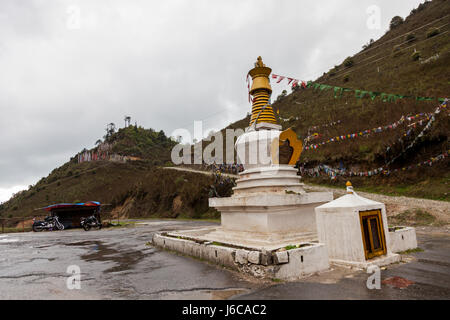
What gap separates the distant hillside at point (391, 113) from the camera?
18562 millimetres

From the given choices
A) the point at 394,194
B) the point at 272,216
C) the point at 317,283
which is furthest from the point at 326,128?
the point at 317,283

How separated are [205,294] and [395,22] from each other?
81612 mm

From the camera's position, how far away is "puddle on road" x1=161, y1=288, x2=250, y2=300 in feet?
14.8

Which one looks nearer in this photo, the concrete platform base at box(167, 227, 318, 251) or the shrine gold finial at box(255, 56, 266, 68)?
the concrete platform base at box(167, 227, 318, 251)

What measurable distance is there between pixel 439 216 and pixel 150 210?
3186 centimetres

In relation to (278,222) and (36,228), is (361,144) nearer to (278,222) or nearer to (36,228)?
(278,222)

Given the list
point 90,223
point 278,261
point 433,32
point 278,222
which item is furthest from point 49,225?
point 433,32

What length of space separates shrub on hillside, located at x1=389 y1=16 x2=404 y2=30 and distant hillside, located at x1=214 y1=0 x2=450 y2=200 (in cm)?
710

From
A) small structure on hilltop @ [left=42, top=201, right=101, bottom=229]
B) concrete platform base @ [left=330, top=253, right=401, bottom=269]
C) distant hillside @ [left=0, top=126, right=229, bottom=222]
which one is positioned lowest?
concrete platform base @ [left=330, top=253, right=401, bottom=269]

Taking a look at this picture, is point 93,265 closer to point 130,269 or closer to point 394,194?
point 130,269

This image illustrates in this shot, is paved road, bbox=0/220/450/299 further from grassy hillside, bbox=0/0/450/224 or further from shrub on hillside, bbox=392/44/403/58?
shrub on hillside, bbox=392/44/403/58

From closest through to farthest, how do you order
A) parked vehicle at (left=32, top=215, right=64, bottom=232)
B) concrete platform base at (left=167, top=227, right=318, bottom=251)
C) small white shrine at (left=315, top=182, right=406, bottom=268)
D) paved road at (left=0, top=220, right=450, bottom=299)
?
paved road at (left=0, top=220, right=450, bottom=299)
small white shrine at (left=315, top=182, right=406, bottom=268)
concrete platform base at (left=167, top=227, right=318, bottom=251)
parked vehicle at (left=32, top=215, right=64, bottom=232)

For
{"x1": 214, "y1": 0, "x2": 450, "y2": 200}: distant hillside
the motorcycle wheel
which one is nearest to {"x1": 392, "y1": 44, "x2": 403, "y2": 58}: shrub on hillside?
{"x1": 214, "y1": 0, "x2": 450, "y2": 200}: distant hillside

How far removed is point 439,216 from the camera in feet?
41.3
